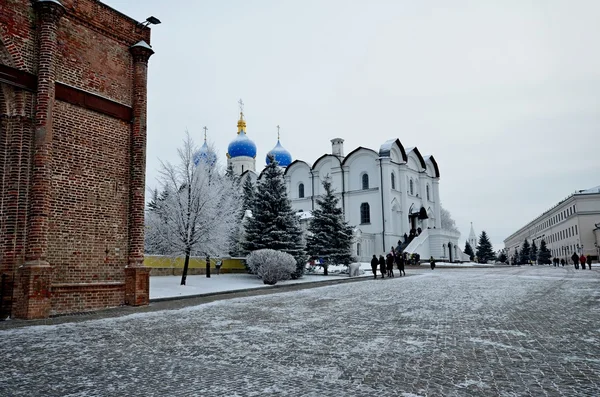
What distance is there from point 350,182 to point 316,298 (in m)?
38.6

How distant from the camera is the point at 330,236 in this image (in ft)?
97.8

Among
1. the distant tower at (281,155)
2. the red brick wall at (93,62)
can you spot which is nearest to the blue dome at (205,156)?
the red brick wall at (93,62)

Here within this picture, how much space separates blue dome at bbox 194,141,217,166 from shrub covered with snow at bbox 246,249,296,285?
5.25 m

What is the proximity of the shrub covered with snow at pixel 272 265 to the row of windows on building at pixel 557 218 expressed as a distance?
6619cm

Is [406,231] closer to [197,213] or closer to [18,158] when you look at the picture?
[197,213]

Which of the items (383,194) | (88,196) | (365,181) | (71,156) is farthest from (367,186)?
(71,156)

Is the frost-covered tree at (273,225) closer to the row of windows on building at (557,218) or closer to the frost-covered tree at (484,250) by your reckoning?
the frost-covered tree at (484,250)

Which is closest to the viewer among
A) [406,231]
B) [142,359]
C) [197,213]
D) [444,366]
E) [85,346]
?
[444,366]

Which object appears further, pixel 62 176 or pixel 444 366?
pixel 62 176

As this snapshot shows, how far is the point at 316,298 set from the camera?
14.8m

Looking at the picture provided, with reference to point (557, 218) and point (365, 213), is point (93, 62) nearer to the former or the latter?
point (365, 213)

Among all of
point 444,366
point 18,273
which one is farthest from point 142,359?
point 18,273

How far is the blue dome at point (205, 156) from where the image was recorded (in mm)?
22078

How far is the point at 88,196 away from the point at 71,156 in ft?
3.63
